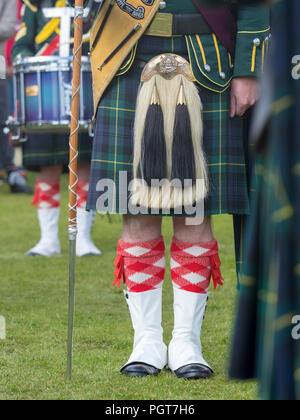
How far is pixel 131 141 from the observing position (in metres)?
2.22

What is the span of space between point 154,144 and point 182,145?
78mm

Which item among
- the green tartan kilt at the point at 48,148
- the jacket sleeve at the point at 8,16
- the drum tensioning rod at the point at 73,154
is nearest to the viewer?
the drum tensioning rod at the point at 73,154

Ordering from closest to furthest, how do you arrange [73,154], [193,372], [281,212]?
[281,212] → [73,154] → [193,372]

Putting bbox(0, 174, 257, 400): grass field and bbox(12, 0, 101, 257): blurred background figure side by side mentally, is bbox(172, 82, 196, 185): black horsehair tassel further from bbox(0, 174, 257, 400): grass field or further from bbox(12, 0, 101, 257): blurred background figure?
bbox(12, 0, 101, 257): blurred background figure

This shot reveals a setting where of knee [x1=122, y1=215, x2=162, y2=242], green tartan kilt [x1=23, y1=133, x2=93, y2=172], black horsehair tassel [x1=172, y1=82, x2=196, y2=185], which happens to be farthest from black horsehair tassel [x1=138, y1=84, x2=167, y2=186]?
green tartan kilt [x1=23, y1=133, x2=93, y2=172]

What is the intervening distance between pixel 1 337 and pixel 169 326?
613 mm

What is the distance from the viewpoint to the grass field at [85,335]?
214 cm

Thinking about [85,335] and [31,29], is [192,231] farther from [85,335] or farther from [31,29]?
[31,29]

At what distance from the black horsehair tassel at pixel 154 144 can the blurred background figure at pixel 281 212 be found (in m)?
0.90

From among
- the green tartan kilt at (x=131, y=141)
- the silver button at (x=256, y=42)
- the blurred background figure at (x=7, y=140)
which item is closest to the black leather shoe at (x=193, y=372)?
the green tartan kilt at (x=131, y=141)

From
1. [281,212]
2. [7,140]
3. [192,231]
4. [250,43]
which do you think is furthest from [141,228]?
[7,140]

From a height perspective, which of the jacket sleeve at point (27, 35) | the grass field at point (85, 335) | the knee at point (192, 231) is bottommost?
the grass field at point (85, 335)

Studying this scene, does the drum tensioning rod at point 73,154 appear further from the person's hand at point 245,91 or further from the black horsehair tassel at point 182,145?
the person's hand at point 245,91

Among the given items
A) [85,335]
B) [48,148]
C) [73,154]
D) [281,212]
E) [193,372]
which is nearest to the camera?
[281,212]
